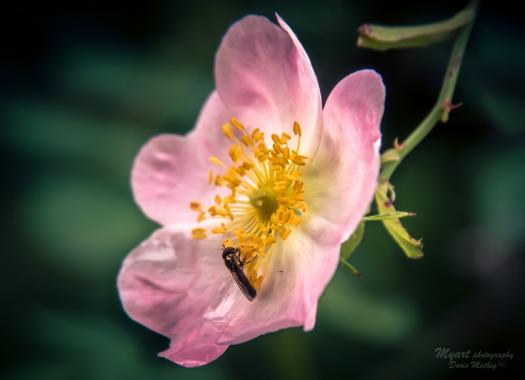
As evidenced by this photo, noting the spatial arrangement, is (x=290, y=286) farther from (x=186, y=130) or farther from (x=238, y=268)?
(x=186, y=130)

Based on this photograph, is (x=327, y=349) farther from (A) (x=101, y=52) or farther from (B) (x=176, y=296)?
(A) (x=101, y=52)

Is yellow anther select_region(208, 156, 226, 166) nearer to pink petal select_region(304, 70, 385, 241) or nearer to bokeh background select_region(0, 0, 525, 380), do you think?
pink petal select_region(304, 70, 385, 241)

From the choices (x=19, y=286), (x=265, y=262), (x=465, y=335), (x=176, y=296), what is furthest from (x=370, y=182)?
(x=19, y=286)

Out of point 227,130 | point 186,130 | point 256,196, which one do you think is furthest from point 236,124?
point 186,130

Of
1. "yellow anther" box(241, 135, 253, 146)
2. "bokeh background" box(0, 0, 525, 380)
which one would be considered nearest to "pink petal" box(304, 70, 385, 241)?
"yellow anther" box(241, 135, 253, 146)

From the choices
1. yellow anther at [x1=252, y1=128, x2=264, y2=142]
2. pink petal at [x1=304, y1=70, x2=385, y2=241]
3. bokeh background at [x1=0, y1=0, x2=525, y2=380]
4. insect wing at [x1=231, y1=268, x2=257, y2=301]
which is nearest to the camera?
pink petal at [x1=304, y1=70, x2=385, y2=241]

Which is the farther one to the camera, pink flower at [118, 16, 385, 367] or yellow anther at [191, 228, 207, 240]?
yellow anther at [191, 228, 207, 240]

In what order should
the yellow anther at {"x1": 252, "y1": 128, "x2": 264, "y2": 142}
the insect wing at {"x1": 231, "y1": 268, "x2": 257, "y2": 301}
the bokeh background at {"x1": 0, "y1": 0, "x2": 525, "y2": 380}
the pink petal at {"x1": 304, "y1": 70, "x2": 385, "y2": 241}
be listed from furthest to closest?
the bokeh background at {"x1": 0, "y1": 0, "x2": 525, "y2": 380} < the yellow anther at {"x1": 252, "y1": 128, "x2": 264, "y2": 142} < the insect wing at {"x1": 231, "y1": 268, "x2": 257, "y2": 301} < the pink petal at {"x1": 304, "y1": 70, "x2": 385, "y2": 241}
